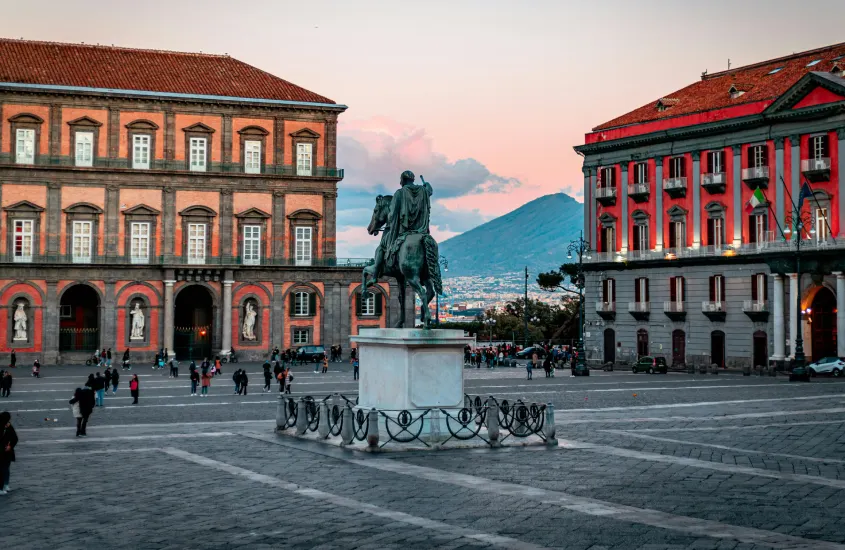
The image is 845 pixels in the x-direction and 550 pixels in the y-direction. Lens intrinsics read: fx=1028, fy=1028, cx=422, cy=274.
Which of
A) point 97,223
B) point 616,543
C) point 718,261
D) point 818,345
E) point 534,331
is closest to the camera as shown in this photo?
point 616,543

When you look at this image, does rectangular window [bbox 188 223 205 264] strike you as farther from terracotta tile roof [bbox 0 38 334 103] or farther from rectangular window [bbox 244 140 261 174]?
terracotta tile roof [bbox 0 38 334 103]

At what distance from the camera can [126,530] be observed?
11.7m

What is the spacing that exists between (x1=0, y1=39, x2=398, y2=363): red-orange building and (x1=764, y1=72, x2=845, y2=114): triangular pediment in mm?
25317

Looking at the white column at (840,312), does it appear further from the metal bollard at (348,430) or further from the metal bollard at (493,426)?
the metal bollard at (348,430)

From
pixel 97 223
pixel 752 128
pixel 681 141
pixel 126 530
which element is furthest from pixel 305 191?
pixel 126 530

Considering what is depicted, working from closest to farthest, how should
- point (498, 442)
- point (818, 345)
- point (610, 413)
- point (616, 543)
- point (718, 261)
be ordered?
point (616, 543)
point (498, 442)
point (610, 413)
point (818, 345)
point (718, 261)

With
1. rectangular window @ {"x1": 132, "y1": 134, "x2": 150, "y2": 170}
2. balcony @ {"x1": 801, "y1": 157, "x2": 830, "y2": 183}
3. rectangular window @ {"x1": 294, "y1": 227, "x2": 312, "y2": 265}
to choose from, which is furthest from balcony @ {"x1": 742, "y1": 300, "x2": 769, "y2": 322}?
rectangular window @ {"x1": 132, "y1": 134, "x2": 150, "y2": 170}

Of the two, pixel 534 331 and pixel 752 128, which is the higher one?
pixel 752 128

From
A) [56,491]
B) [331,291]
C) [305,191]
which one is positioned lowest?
[56,491]

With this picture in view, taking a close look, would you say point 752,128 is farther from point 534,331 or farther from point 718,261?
point 534,331

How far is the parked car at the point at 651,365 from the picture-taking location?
174 feet

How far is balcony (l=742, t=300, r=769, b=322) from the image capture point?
52125 mm

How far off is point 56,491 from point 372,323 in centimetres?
5295

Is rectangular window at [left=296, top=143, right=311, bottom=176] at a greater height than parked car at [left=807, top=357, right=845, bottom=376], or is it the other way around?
rectangular window at [left=296, top=143, right=311, bottom=176]
